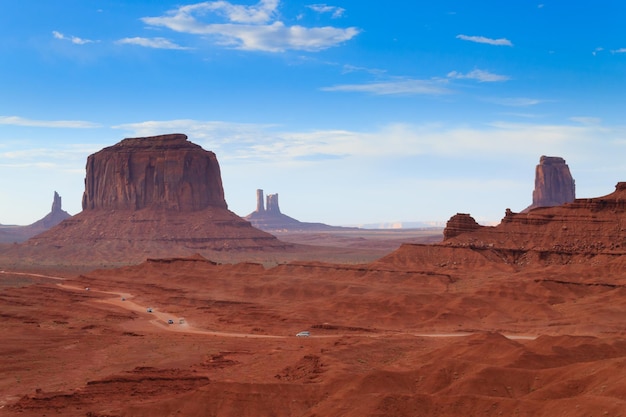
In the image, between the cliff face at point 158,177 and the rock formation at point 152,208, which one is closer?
the rock formation at point 152,208

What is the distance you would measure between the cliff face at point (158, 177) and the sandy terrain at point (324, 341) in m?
67.5

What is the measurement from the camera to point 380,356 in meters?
49.6

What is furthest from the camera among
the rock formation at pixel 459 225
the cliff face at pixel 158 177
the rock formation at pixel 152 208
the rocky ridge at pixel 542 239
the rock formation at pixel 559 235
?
the cliff face at pixel 158 177

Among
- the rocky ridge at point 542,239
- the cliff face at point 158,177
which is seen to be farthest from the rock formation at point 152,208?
the rocky ridge at point 542,239

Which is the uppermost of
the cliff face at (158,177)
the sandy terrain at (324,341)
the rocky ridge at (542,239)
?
the cliff face at (158,177)

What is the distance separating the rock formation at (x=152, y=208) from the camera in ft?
558

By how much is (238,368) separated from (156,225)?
13248 centimetres

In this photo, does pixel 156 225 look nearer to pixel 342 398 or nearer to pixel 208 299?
pixel 208 299

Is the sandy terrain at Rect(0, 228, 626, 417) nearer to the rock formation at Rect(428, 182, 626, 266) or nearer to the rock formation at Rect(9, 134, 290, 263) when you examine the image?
the rock formation at Rect(428, 182, 626, 266)

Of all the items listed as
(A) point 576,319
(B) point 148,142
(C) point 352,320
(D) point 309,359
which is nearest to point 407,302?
(C) point 352,320

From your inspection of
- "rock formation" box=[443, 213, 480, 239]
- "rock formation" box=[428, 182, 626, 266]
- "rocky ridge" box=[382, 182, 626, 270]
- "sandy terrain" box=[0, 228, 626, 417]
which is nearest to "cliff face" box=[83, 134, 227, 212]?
"sandy terrain" box=[0, 228, 626, 417]

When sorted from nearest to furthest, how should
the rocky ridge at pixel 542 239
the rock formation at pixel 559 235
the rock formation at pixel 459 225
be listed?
the rock formation at pixel 559 235
the rocky ridge at pixel 542 239
the rock formation at pixel 459 225

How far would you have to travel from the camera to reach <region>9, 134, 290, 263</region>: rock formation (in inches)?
6693

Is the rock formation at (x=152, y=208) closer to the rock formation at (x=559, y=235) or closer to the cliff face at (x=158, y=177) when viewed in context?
the cliff face at (x=158, y=177)
